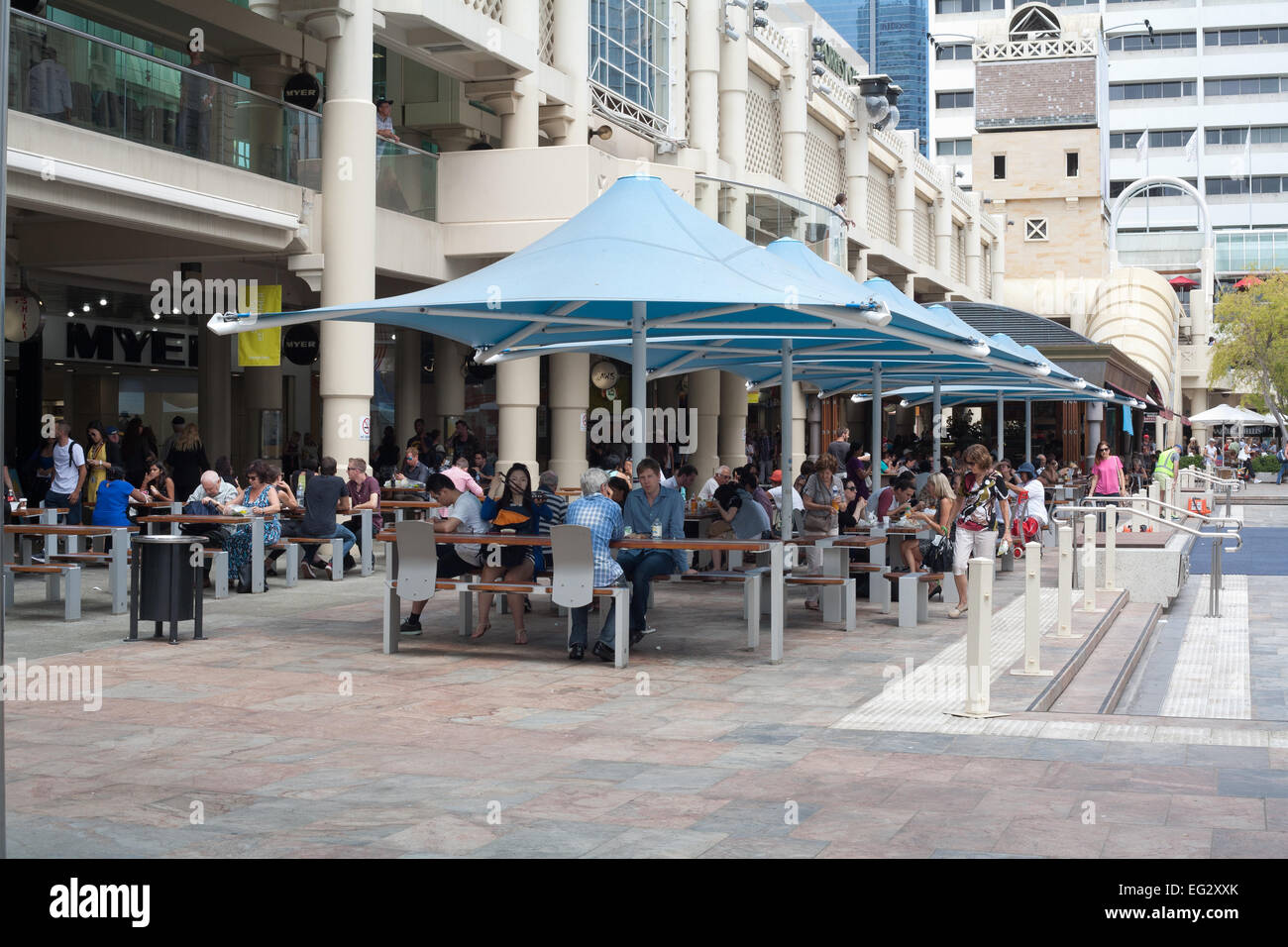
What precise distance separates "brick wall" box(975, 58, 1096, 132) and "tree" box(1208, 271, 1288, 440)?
34.4 ft

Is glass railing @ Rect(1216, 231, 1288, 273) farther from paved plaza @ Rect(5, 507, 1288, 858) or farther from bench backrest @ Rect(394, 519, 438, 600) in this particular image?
bench backrest @ Rect(394, 519, 438, 600)

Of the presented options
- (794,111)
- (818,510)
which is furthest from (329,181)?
(794,111)

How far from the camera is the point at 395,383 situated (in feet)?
102

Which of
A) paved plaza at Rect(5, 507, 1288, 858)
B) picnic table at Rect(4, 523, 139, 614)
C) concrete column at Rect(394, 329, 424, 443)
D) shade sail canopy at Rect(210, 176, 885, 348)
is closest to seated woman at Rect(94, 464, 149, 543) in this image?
picnic table at Rect(4, 523, 139, 614)

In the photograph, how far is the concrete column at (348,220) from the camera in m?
18.7

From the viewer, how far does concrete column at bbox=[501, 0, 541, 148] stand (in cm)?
2209

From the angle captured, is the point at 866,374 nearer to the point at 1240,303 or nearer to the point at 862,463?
the point at 862,463

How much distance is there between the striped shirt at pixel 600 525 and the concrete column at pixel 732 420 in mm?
23256

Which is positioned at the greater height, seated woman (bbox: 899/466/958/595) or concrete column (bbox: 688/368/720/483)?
concrete column (bbox: 688/368/720/483)

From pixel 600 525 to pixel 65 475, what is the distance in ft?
28.3

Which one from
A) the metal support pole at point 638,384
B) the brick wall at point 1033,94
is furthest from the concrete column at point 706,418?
the brick wall at point 1033,94

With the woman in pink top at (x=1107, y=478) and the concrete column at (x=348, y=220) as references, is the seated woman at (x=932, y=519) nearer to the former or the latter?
the concrete column at (x=348, y=220)

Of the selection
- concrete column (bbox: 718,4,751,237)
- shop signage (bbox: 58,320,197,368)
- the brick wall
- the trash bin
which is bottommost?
the trash bin
